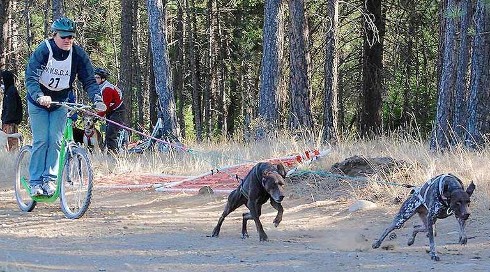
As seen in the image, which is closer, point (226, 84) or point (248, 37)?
point (248, 37)

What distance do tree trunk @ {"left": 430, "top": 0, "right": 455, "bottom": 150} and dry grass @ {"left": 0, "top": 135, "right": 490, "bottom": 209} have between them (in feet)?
1.63

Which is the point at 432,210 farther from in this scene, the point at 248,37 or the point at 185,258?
the point at 248,37

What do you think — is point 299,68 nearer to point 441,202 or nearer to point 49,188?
point 49,188

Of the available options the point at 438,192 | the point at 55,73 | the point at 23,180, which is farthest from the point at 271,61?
the point at 438,192

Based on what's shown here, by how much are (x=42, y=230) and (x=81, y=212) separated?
0.63 meters

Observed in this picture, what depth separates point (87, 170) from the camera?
821 centimetres

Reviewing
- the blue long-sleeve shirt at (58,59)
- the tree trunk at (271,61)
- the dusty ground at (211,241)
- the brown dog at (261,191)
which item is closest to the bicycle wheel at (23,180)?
the dusty ground at (211,241)

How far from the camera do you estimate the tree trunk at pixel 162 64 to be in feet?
55.8

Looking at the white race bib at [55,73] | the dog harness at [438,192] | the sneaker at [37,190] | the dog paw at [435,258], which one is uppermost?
the white race bib at [55,73]

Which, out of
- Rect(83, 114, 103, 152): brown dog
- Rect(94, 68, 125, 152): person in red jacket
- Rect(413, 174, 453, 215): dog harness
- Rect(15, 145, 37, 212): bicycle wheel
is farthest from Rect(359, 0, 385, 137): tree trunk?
Rect(413, 174, 453, 215): dog harness

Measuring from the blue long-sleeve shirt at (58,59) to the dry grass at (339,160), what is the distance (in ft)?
7.37

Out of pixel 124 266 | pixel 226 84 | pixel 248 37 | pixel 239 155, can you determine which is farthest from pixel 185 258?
pixel 226 84

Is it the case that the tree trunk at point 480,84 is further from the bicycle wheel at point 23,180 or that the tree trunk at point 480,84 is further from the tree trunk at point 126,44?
the tree trunk at point 126,44

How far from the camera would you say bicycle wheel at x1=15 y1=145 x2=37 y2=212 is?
30.3 ft
